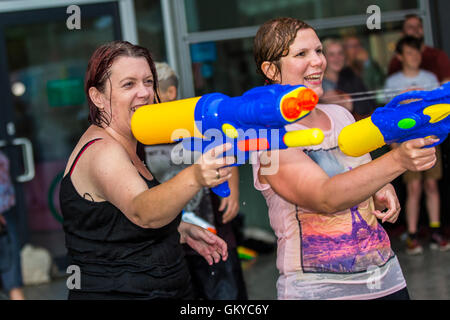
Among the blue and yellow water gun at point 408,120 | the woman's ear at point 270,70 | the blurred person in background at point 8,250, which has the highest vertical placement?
the woman's ear at point 270,70

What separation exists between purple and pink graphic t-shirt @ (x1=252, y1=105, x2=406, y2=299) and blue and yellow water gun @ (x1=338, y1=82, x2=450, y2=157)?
339 millimetres

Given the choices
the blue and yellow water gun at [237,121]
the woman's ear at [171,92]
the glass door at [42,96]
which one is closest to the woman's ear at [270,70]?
the blue and yellow water gun at [237,121]

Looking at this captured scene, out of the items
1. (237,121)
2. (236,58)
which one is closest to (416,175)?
(236,58)

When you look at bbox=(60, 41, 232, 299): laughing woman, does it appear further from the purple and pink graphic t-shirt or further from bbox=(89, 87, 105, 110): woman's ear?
the purple and pink graphic t-shirt

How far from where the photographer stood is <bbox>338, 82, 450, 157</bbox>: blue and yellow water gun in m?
1.17

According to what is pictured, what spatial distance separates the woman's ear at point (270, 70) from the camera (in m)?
1.60

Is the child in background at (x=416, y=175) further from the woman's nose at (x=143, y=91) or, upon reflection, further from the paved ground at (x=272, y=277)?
the woman's nose at (x=143, y=91)

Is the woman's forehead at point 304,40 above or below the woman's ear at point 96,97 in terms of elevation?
above

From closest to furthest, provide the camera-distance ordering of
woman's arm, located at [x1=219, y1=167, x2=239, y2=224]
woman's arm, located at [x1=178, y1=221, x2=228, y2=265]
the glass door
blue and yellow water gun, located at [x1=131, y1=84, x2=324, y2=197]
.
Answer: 1. blue and yellow water gun, located at [x1=131, y1=84, x2=324, y2=197]
2. woman's arm, located at [x1=178, y1=221, x2=228, y2=265]
3. woman's arm, located at [x1=219, y1=167, x2=239, y2=224]
4. the glass door

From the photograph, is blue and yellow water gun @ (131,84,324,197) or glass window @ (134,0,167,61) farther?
glass window @ (134,0,167,61)

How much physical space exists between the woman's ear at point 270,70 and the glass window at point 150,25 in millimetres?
3189

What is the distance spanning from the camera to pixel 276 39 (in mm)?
1577

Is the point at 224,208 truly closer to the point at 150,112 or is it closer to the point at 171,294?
the point at 171,294

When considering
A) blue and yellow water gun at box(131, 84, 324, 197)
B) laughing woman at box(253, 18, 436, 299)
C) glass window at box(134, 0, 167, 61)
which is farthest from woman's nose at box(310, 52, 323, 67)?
glass window at box(134, 0, 167, 61)
